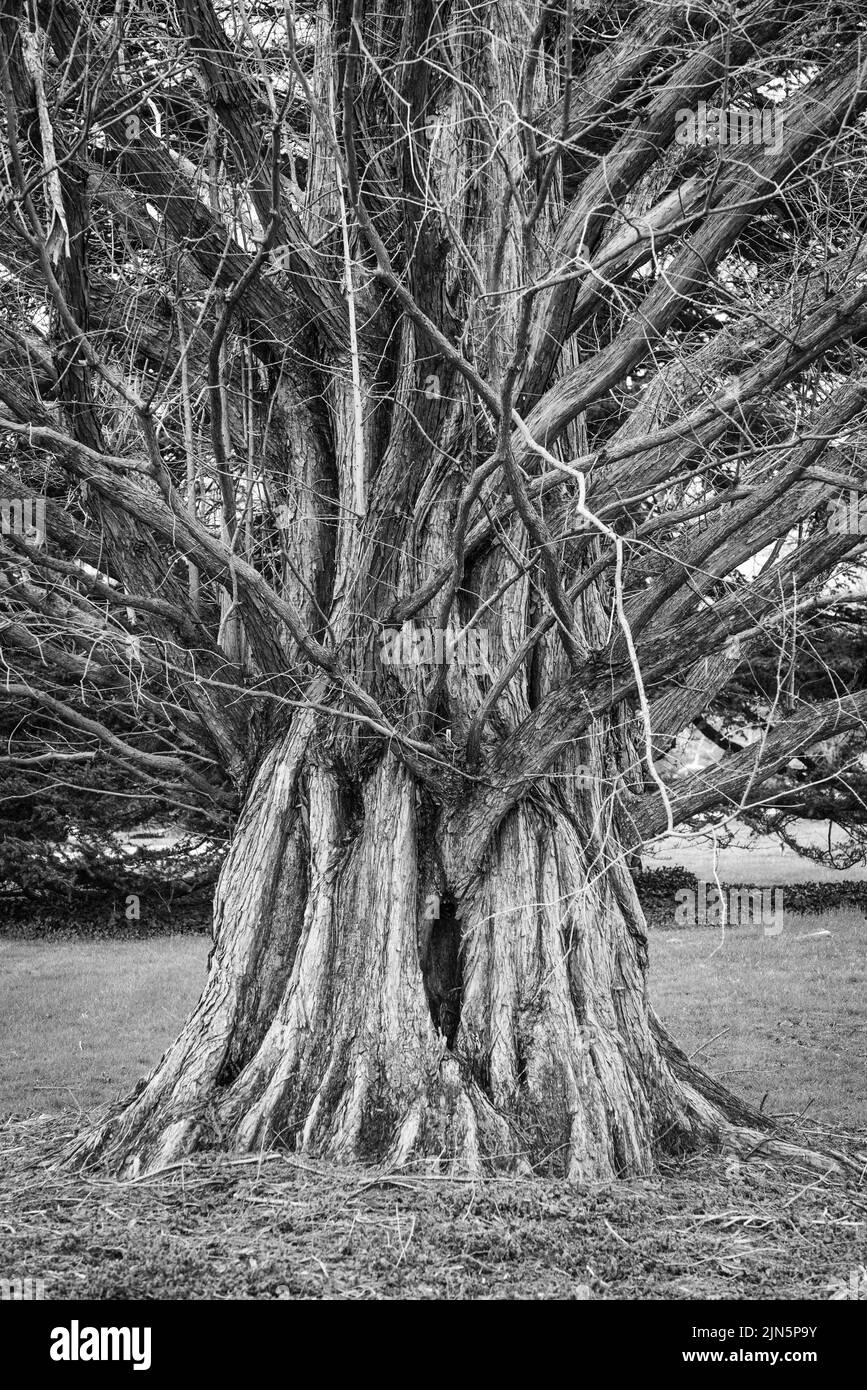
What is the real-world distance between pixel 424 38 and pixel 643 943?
3932 mm

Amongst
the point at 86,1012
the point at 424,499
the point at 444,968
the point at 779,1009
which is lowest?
the point at 779,1009

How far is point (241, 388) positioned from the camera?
19.0 feet

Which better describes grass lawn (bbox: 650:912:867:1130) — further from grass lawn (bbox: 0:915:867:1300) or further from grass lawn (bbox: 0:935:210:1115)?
grass lawn (bbox: 0:935:210:1115)

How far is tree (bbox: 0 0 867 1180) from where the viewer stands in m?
4.39

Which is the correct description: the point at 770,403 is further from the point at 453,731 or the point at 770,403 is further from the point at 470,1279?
the point at 470,1279

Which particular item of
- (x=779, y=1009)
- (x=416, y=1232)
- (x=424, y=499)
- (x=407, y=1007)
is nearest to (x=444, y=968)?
(x=407, y=1007)

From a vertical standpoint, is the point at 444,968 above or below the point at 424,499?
below

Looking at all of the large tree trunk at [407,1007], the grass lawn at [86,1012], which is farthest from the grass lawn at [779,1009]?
the grass lawn at [86,1012]

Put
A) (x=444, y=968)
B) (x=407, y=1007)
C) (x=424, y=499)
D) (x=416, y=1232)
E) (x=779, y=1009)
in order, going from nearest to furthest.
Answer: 1. (x=416, y=1232)
2. (x=407, y=1007)
3. (x=444, y=968)
4. (x=424, y=499)
5. (x=779, y=1009)

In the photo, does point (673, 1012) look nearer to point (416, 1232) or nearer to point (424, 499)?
point (424, 499)

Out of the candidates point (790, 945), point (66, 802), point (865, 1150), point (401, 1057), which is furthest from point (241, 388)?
point (790, 945)

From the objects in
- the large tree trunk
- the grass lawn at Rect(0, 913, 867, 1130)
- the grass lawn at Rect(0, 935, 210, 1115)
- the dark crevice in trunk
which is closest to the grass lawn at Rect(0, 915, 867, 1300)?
the large tree trunk

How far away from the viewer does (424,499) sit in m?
5.30

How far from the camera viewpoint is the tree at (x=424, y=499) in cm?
439
